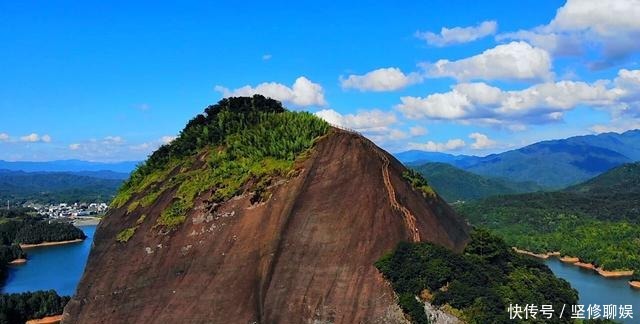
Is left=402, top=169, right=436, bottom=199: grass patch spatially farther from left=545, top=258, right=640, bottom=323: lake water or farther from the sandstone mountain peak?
left=545, top=258, right=640, bottom=323: lake water

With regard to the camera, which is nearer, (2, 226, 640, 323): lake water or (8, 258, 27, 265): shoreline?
(2, 226, 640, 323): lake water

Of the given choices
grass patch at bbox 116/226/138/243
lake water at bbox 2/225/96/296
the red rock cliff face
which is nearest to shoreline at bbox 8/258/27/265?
lake water at bbox 2/225/96/296

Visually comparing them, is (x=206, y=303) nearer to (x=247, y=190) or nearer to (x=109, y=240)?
(x=247, y=190)

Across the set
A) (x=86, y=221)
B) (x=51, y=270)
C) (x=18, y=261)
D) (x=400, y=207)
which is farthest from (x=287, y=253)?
(x=86, y=221)

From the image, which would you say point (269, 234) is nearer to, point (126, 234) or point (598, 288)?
point (126, 234)

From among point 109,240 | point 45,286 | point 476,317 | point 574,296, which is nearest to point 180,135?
point 109,240
